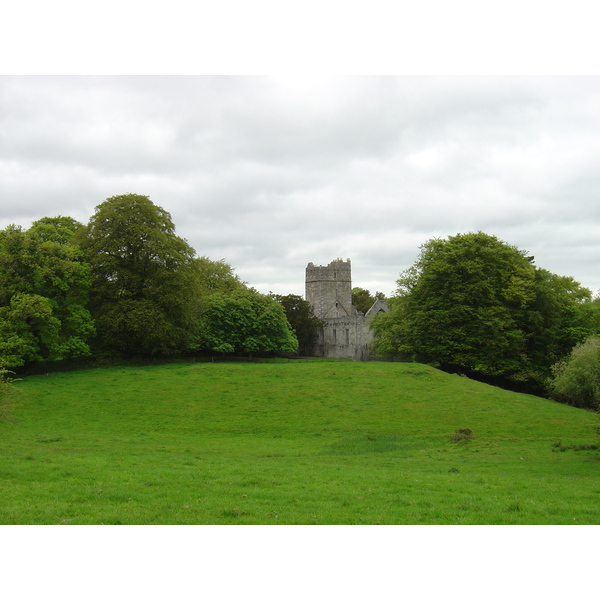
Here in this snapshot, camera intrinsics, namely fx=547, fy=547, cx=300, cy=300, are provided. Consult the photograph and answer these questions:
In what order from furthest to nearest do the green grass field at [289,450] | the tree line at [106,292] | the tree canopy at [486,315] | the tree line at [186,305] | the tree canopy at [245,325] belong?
the tree canopy at [245,325] → the tree canopy at [486,315] → the tree line at [186,305] → the tree line at [106,292] → the green grass field at [289,450]

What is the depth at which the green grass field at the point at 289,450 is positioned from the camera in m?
11.6

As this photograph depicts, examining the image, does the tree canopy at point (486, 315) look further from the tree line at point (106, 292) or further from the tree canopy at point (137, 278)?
the tree canopy at point (137, 278)

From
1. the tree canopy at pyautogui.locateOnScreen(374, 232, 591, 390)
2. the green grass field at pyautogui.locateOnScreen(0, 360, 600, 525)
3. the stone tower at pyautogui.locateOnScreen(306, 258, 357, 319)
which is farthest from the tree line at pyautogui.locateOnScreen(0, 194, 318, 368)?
the stone tower at pyautogui.locateOnScreen(306, 258, 357, 319)

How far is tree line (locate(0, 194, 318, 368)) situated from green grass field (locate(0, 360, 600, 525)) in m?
2.79

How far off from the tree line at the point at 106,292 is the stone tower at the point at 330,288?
32.9 metres

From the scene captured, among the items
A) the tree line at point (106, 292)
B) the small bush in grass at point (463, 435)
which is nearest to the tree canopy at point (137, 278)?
the tree line at point (106, 292)

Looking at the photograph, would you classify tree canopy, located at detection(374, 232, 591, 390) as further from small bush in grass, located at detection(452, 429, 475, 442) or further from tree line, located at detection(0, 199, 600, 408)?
small bush in grass, located at detection(452, 429, 475, 442)

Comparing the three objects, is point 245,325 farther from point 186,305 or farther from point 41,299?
point 41,299

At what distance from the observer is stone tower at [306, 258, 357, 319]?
84875 millimetres

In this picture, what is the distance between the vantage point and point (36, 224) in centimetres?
4650

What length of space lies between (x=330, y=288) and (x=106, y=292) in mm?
45930

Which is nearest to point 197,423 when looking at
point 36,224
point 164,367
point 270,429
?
point 270,429

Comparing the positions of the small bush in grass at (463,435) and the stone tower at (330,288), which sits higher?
the stone tower at (330,288)

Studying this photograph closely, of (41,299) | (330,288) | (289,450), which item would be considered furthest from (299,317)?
(289,450)
